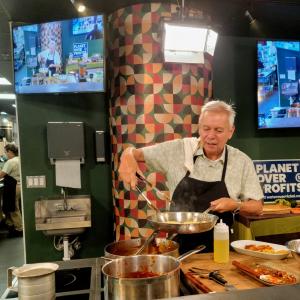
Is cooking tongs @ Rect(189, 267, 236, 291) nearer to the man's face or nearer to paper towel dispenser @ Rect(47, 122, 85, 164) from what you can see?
the man's face

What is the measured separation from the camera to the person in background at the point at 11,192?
22.2 ft

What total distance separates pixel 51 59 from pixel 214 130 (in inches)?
89.3

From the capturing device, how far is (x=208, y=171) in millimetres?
2225

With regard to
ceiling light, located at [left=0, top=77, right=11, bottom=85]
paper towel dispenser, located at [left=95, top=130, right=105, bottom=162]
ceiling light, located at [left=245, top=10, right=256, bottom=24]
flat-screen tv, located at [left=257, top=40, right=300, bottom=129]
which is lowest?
paper towel dispenser, located at [left=95, top=130, right=105, bottom=162]

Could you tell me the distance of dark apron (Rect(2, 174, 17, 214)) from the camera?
6.81 meters

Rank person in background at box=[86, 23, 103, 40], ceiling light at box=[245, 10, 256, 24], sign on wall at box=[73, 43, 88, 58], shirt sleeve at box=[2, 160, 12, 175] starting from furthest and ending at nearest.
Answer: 1. shirt sleeve at box=[2, 160, 12, 175]
2. ceiling light at box=[245, 10, 256, 24]
3. sign on wall at box=[73, 43, 88, 58]
4. person in background at box=[86, 23, 103, 40]

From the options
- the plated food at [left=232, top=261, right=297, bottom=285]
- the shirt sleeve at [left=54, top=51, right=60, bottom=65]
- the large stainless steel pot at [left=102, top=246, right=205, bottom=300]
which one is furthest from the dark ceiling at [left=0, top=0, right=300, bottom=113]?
the large stainless steel pot at [left=102, top=246, right=205, bottom=300]

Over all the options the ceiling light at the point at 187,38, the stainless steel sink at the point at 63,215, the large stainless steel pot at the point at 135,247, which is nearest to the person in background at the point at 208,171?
the large stainless steel pot at the point at 135,247

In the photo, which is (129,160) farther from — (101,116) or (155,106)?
(101,116)

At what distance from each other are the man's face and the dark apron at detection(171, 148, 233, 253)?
0.14 metres

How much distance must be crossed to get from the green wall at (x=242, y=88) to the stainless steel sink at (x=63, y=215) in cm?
207

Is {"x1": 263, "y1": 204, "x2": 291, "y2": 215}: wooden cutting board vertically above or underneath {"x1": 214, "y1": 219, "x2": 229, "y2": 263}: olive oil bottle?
underneath

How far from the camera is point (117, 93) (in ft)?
12.3

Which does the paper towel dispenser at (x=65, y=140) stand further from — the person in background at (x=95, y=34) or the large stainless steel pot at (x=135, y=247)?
the large stainless steel pot at (x=135, y=247)
